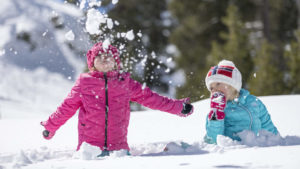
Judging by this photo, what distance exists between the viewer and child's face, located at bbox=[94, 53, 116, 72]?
317 centimetres

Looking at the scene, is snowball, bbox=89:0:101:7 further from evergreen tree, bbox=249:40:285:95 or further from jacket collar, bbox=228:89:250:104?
evergreen tree, bbox=249:40:285:95

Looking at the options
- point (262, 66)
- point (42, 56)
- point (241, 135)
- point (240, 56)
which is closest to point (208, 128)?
point (241, 135)

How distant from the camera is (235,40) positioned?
11891mm

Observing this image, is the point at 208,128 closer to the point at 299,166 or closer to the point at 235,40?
the point at 299,166

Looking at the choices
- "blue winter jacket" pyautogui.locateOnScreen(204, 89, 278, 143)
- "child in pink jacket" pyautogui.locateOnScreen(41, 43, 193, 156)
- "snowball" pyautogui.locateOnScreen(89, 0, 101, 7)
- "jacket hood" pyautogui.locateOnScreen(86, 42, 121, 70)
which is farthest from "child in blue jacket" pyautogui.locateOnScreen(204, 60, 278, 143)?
"snowball" pyautogui.locateOnScreen(89, 0, 101, 7)

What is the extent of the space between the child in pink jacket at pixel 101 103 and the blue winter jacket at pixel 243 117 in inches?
27.9

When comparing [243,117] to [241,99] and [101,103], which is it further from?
[101,103]

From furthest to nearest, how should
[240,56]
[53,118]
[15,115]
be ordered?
[240,56]
[15,115]
[53,118]

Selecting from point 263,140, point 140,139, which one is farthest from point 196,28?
point 263,140

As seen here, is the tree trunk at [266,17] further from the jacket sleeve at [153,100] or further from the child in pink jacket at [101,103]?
the child in pink jacket at [101,103]

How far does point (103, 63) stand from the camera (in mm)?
3172

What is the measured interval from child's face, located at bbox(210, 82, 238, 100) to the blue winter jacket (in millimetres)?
46

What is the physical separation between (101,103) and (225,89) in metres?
1.01

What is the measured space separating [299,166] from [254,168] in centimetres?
22
